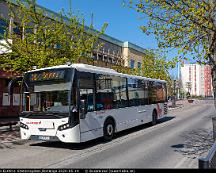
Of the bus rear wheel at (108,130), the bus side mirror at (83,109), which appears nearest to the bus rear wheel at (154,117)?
the bus rear wheel at (108,130)

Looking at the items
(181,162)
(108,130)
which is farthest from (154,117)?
(181,162)

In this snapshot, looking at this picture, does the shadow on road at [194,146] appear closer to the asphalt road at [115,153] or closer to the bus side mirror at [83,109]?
the asphalt road at [115,153]

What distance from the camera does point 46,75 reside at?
10.5 m

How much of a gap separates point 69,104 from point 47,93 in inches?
44.6

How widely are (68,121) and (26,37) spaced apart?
6.82 meters

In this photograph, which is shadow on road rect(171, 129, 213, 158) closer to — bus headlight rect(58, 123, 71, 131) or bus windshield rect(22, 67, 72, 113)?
bus headlight rect(58, 123, 71, 131)

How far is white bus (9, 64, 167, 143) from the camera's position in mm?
9742

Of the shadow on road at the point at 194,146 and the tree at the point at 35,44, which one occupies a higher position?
the tree at the point at 35,44

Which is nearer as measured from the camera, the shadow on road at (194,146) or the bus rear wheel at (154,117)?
the shadow on road at (194,146)

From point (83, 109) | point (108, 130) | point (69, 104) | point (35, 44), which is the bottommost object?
point (108, 130)

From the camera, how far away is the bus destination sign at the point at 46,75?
1016 cm

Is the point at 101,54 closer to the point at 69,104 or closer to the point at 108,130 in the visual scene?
the point at 108,130

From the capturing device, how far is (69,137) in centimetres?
962

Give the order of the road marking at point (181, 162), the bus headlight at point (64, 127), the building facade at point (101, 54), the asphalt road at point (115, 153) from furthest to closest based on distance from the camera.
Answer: the building facade at point (101, 54) → the bus headlight at point (64, 127) → the asphalt road at point (115, 153) → the road marking at point (181, 162)
